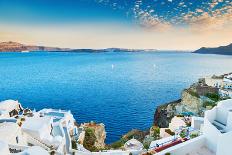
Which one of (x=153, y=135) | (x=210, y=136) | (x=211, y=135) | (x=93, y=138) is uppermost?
(x=211, y=135)

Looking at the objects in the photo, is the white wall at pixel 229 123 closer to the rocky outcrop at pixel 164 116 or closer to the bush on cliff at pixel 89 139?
the bush on cliff at pixel 89 139

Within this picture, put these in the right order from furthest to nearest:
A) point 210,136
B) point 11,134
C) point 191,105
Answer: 1. point 191,105
2. point 11,134
3. point 210,136

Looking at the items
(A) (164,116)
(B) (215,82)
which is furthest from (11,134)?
(B) (215,82)

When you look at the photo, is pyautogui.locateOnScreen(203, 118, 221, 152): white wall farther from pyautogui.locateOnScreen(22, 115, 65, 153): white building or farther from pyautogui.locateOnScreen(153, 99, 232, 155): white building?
pyautogui.locateOnScreen(22, 115, 65, 153): white building

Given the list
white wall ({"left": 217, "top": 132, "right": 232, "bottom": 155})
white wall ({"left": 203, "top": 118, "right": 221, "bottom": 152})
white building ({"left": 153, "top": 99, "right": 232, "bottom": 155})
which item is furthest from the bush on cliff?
white wall ({"left": 217, "top": 132, "right": 232, "bottom": 155})

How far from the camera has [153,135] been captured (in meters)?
46.4

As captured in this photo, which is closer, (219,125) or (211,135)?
(211,135)

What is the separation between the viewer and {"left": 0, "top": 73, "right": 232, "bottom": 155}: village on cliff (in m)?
18.9

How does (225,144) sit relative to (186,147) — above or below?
above

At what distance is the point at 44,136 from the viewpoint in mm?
33656

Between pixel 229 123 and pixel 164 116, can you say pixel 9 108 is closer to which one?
pixel 229 123

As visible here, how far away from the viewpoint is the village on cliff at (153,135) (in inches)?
744

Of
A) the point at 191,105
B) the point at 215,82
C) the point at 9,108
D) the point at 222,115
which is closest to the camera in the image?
the point at 222,115

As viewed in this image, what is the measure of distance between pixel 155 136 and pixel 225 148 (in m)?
30.2
